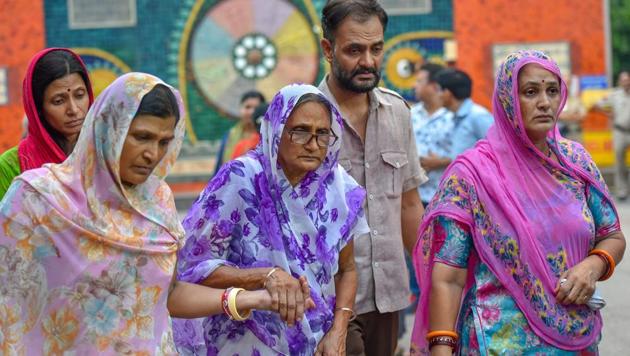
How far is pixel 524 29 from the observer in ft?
59.1

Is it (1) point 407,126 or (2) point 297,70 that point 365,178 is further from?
(2) point 297,70

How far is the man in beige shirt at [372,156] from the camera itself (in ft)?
15.0

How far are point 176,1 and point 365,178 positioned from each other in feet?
46.3

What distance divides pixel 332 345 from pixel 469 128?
418 centimetres

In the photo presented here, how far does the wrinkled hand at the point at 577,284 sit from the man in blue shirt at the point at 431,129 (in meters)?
3.52

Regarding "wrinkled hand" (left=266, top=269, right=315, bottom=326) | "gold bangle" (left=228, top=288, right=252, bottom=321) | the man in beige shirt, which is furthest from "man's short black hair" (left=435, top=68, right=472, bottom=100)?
"gold bangle" (left=228, top=288, right=252, bottom=321)

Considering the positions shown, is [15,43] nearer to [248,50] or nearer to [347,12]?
[248,50]

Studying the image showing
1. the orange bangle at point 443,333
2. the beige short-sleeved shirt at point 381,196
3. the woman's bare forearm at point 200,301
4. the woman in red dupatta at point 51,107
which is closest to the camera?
the woman's bare forearm at point 200,301

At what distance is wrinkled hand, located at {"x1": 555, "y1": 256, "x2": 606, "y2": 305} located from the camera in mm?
3773

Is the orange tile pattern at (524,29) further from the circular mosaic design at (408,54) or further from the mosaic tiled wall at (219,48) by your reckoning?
the mosaic tiled wall at (219,48)

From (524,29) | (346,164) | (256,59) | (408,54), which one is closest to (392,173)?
(346,164)

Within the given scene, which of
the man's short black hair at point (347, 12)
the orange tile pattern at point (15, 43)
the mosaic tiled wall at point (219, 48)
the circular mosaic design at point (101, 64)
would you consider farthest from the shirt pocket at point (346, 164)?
the orange tile pattern at point (15, 43)

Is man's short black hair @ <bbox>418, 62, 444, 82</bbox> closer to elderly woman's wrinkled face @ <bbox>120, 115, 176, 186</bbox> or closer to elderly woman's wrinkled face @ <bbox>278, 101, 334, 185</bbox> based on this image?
elderly woman's wrinkled face @ <bbox>278, 101, 334, 185</bbox>

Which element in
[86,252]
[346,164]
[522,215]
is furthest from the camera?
[346,164]
